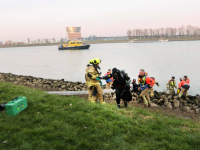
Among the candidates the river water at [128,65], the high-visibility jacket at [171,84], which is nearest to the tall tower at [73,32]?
the river water at [128,65]

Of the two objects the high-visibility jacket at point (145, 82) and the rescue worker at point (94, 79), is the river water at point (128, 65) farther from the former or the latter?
the rescue worker at point (94, 79)

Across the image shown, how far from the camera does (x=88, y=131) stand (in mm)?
4258

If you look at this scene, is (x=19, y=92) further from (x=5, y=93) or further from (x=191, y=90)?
(x=191, y=90)

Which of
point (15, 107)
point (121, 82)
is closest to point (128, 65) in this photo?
point (121, 82)

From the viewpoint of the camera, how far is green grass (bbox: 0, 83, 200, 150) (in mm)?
3773

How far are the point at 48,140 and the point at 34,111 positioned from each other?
→ 1.66 m

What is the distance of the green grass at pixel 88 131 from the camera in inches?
149

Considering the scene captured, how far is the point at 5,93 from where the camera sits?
23.6ft

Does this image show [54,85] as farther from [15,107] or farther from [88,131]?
[88,131]

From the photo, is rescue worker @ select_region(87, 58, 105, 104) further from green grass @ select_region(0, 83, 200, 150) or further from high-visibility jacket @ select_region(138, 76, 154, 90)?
high-visibility jacket @ select_region(138, 76, 154, 90)

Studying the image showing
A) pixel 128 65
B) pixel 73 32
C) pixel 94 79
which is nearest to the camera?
pixel 94 79

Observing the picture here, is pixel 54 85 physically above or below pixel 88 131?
below

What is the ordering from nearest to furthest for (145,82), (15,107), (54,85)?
(15,107)
(145,82)
(54,85)

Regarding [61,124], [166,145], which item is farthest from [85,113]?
[166,145]
